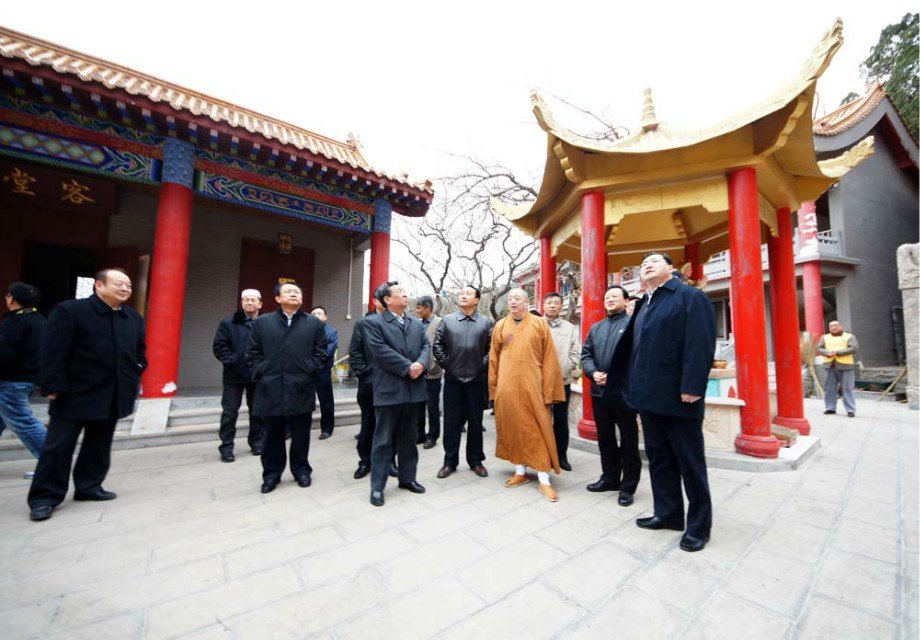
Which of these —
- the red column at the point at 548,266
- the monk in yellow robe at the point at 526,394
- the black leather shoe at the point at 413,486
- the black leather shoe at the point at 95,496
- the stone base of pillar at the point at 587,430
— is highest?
the red column at the point at 548,266

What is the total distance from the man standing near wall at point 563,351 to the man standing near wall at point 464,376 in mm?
755

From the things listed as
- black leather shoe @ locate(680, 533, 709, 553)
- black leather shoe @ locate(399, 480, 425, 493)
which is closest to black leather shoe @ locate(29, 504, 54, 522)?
black leather shoe @ locate(399, 480, 425, 493)

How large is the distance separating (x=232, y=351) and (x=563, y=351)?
362 cm

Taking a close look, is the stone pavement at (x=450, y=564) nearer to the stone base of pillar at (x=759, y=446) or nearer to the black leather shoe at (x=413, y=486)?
the black leather shoe at (x=413, y=486)

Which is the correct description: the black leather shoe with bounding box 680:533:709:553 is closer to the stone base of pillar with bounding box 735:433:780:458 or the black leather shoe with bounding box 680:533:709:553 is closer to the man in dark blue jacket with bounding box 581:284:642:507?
the man in dark blue jacket with bounding box 581:284:642:507

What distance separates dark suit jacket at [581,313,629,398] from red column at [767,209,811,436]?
2764 millimetres

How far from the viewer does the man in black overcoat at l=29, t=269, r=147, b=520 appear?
110 inches

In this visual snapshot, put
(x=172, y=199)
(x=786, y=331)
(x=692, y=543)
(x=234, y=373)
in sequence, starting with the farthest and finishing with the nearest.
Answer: (x=172, y=199) < (x=786, y=331) < (x=234, y=373) < (x=692, y=543)

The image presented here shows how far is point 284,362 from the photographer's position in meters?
3.31

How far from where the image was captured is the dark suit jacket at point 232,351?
14.0 feet

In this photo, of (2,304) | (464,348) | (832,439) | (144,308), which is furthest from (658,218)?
(2,304)

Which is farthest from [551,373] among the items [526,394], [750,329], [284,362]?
[284,362]

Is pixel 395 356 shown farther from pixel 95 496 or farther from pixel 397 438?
pixel 95 496

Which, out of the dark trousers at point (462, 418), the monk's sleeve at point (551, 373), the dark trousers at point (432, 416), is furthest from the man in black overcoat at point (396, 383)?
the dark trousers at point (432, 416)
